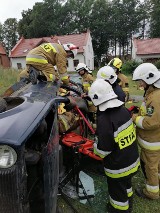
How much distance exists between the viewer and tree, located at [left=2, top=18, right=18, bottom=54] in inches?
2266

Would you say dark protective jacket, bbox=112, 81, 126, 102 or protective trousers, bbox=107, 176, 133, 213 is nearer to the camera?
protective trousers, bbox=107, 176, 133, 213

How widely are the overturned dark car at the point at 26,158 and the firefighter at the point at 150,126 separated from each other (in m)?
1.27

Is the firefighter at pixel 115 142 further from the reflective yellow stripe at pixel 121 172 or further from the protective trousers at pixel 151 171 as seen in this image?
the protective trousers at pixel 151 171

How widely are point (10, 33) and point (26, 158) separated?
197ft

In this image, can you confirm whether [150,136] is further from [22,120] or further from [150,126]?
[22,120]

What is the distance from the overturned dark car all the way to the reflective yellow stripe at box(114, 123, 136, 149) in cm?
79

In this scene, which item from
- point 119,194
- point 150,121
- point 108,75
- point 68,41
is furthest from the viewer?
point 68,41

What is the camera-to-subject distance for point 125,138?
2.70 m

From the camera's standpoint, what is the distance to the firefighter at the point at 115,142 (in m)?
2.61

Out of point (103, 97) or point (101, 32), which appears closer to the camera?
point (103, 97)

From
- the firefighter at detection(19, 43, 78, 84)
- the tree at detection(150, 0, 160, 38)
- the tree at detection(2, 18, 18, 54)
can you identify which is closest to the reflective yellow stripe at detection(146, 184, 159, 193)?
the firefighter at detection(19, 43, 78, 84)

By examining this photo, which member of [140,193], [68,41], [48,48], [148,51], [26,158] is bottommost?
[148,51]

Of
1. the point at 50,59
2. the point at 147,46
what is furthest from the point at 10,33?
the point at 50,59

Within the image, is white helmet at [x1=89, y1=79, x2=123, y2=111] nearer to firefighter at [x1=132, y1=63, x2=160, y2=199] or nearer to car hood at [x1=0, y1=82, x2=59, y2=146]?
firefighter at [x1=132, y1=63, x2=160, y2=199]
